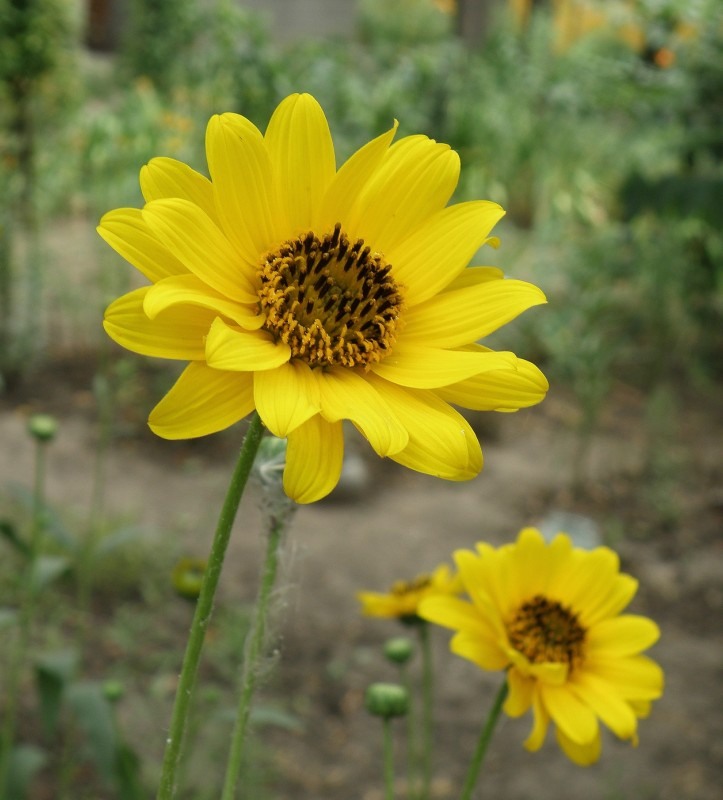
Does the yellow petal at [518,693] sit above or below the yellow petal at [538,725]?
above

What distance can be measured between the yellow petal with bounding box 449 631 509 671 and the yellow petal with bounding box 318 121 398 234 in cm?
40

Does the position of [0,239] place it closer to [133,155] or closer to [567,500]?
[133,155]

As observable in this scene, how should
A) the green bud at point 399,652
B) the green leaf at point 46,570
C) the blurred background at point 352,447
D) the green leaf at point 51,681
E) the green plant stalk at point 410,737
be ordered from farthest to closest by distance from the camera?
the blurred background at point 352,447 < the green leaf at point 46,570 < the green leaf at point 51,681 < the green bud at point 399,652 < the green plant stalk at point 410,737

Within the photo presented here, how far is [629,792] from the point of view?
8.32 feet

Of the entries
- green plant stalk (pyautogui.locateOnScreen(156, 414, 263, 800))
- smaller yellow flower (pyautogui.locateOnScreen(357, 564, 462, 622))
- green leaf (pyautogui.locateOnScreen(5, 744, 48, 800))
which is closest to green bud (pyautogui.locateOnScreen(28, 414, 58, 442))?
green leaf (pyautogui.locateOnScreen(5, 744, 48, 800))

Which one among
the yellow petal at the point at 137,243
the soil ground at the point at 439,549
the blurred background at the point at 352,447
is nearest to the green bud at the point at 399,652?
the blurred background at the point at 352,447

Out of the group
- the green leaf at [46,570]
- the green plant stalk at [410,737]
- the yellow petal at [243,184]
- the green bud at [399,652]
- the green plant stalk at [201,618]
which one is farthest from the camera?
the green leaf at [46,570]

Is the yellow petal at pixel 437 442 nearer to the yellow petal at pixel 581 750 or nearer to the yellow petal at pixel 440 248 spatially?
the yellow petal at pixel 440 248

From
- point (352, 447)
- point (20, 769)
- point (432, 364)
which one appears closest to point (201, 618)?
point (432, 364)

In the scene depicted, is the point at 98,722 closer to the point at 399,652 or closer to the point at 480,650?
the point at 399,652

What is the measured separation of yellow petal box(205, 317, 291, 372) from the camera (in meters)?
0.64

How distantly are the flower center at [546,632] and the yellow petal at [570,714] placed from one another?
1.2 inches

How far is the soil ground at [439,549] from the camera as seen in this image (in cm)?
261

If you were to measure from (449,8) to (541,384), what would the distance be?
17.0 meters
